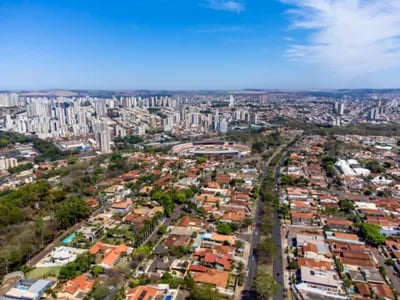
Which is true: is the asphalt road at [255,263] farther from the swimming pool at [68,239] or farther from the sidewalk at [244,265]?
the swimming pool at [68,239]

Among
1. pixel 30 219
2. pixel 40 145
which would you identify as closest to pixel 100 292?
pixel 30 219

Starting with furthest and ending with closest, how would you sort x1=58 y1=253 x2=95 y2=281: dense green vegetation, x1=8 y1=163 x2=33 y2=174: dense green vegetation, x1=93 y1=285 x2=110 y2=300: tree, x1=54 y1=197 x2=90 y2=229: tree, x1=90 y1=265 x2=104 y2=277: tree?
x1=8 y1=163 x2=33 y2=174: dense green vegetation, x1=54 y1=197 x2=90 y2=229: tree, x1=90 y1=265 x2=104 y2=277: tree, x1=58 y1=253 x2=95 y2=281: dense green vegetation, x1=93 y1=285 x2=110 y2=300: tree

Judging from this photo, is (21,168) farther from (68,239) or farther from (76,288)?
(76,288)

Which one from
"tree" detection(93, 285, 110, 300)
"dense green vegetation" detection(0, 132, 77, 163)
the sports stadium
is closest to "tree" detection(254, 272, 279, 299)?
"tree" detection(93, 285, 110, 300)

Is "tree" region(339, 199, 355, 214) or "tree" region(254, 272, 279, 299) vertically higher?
"tree" region(254, 272, 279, 299)

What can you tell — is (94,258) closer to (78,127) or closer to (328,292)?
(328,292)

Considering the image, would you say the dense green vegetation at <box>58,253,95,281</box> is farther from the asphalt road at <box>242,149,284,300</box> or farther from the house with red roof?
the asphalt road at <box>242,149,284,300</box>
